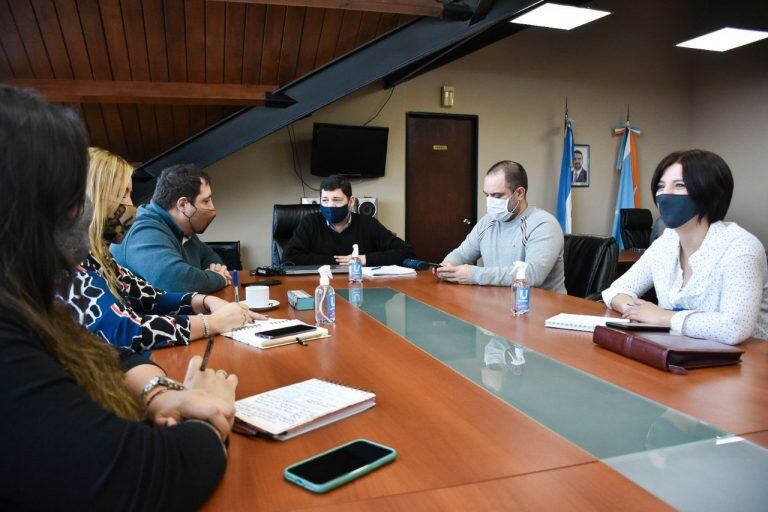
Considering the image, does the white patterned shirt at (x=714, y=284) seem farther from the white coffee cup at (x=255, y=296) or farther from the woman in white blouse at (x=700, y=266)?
the white coffee cup at (x=255, y=296)

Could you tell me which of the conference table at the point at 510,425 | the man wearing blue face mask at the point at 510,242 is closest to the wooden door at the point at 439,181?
the man wearing blue face mask at the point at 510,242

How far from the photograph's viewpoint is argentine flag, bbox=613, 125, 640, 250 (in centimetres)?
662

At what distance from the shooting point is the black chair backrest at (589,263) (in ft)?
8.96

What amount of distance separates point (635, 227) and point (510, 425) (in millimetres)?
5528

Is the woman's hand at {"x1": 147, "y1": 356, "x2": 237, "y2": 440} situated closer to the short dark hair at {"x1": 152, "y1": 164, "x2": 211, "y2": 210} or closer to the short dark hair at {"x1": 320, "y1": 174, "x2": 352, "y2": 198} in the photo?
the short dark hair at {"x1": 152, "y1": 164, "x2": 211, "y2": 210}

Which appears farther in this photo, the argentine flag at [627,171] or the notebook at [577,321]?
the argentine flag at [627,171]

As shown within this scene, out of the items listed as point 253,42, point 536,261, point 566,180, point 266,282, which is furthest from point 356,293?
point 566,180

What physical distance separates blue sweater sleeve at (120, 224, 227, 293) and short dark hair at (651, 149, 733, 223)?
1.91 metres

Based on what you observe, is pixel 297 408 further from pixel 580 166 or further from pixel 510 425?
pixel 580 166

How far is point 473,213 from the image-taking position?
6.23m

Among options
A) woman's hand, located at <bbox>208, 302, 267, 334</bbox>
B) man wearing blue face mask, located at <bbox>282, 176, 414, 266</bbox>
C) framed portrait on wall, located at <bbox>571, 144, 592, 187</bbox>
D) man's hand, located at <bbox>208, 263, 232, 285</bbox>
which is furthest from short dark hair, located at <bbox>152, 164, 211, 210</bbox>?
framed portrait on wall, located at <bbox>571, 144, 592, 187</bbox>

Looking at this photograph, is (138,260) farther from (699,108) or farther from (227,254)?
(699,108)

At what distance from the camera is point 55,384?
62cm

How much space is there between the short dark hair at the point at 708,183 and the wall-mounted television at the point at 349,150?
4.00 meters
